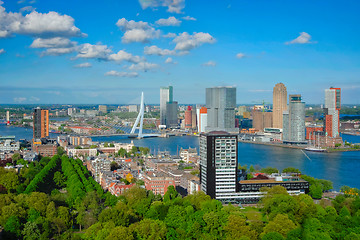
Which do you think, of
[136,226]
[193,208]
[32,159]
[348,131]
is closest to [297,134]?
[348,131]

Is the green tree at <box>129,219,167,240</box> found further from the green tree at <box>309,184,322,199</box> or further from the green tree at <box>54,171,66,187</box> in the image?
the green tree at <box>54,171,66,187</box>

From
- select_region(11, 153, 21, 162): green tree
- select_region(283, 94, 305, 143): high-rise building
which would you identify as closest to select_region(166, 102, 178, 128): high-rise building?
select_region(283, 94, 305, 143): high-rise building

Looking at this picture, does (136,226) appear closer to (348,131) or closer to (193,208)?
(193,208)

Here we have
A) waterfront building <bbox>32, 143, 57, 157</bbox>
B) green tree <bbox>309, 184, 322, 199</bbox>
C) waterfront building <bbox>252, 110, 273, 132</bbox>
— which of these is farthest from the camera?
waterfront building <bbox>252, 110, 273, 132</bbox>

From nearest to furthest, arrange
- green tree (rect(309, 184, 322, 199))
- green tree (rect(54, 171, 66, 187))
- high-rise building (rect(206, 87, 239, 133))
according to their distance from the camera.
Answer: green tree (rect(309, 184, 322, 199))
green tree (rect(54, 171, 66, 187))
high-rise building (rect(206, 87, 239, 133))

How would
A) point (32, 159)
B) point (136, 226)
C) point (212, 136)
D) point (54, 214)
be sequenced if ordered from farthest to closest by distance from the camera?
point (32, 159) → point (212, 136) → point (54, 214) → point (136, 226)

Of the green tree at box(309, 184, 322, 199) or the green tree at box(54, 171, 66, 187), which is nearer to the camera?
Result: the green tree at box(309, 184, 322, 199)

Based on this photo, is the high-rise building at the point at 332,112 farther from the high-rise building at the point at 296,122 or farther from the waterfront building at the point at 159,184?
the waterfront building at the point at 159,184

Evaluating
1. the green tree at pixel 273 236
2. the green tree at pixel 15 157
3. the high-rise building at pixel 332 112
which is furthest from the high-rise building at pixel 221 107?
the green tree at pixel 273 236
